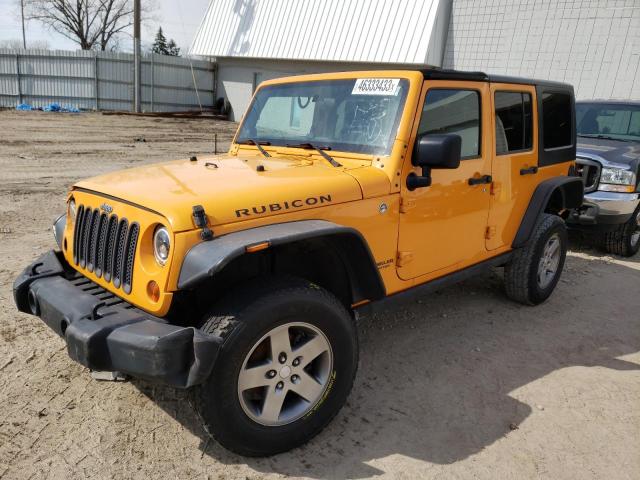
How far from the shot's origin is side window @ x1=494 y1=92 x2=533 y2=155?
4.07 meters

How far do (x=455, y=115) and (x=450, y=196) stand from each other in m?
0.58

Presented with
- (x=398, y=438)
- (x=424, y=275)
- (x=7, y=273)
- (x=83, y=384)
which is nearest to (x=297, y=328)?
(x=398, y=438)

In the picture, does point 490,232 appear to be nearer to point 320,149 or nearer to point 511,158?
point 511,158

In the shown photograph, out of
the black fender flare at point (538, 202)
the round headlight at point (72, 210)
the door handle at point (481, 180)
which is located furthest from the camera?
the black fender flare at point (538, 202)

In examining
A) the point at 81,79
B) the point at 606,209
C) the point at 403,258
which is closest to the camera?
the point at 403,258

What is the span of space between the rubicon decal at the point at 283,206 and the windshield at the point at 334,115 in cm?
61

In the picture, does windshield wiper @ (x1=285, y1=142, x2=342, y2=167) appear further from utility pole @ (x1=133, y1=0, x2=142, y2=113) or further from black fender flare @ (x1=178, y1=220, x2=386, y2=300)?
utility pole @ (x1=133, y1=0, x2=142, y2=113)

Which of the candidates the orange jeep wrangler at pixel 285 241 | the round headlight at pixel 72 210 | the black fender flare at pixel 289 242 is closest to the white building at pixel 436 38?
the orange jeep wrangler at pixel 285 241

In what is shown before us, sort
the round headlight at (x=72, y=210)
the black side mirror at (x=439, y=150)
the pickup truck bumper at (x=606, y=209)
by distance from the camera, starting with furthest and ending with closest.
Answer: the pickup truck bumper at (x=606, y=209)
the round headlight at (x=72, y=210)
the black side mirror at (x=439, y=150)

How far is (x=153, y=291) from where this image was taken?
2477 millimetres

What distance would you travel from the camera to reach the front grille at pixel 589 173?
6.48 meters

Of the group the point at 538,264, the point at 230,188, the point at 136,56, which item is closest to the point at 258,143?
the point at 230,188

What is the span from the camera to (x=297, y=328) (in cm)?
271

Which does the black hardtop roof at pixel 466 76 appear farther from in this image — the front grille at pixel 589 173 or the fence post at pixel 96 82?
the fence post at pixel 96 82
